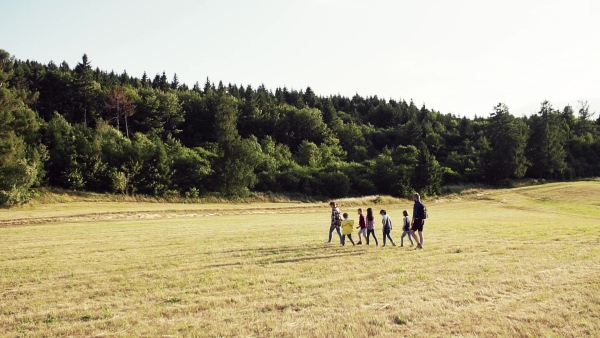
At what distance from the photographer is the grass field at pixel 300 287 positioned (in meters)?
8.91

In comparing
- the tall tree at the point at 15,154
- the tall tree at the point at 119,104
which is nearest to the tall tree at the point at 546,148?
the tall tree at the point at 119,104

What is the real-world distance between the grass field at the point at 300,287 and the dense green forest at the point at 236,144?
4198 centimetres

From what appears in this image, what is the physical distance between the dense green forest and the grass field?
1653 inches

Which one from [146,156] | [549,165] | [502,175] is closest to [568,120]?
[549,165]

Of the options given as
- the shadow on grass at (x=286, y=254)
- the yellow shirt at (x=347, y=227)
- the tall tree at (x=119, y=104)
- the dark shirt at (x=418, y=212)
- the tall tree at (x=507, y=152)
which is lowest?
the shadow on grass at (x=286, y=254)

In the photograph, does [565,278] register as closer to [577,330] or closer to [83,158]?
[577,330]

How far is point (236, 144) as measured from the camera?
242ft

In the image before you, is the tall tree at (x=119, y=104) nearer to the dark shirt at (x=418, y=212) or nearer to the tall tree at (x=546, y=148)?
the dark shirt at (x=418, y=212)

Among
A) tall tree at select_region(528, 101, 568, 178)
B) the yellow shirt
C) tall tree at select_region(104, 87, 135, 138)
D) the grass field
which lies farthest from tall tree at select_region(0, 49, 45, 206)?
tall tree at select_region(528, 101, 568, 178)

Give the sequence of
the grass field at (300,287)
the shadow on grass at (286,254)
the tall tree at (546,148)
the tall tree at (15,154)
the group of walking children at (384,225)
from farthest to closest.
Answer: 1. the tall tree at (546,148)
2. the tall tree at (15,154)
3. the group of walking children at (384,225)
4. the shadow on grass at (286,254)
5. the grass field at (300,287)

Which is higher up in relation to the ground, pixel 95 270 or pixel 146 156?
pixel 146 156

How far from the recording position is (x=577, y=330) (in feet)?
27.1

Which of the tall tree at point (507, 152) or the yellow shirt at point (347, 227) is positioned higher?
the tall tree at point (507, 152)

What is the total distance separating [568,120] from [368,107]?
6810 centimetres
